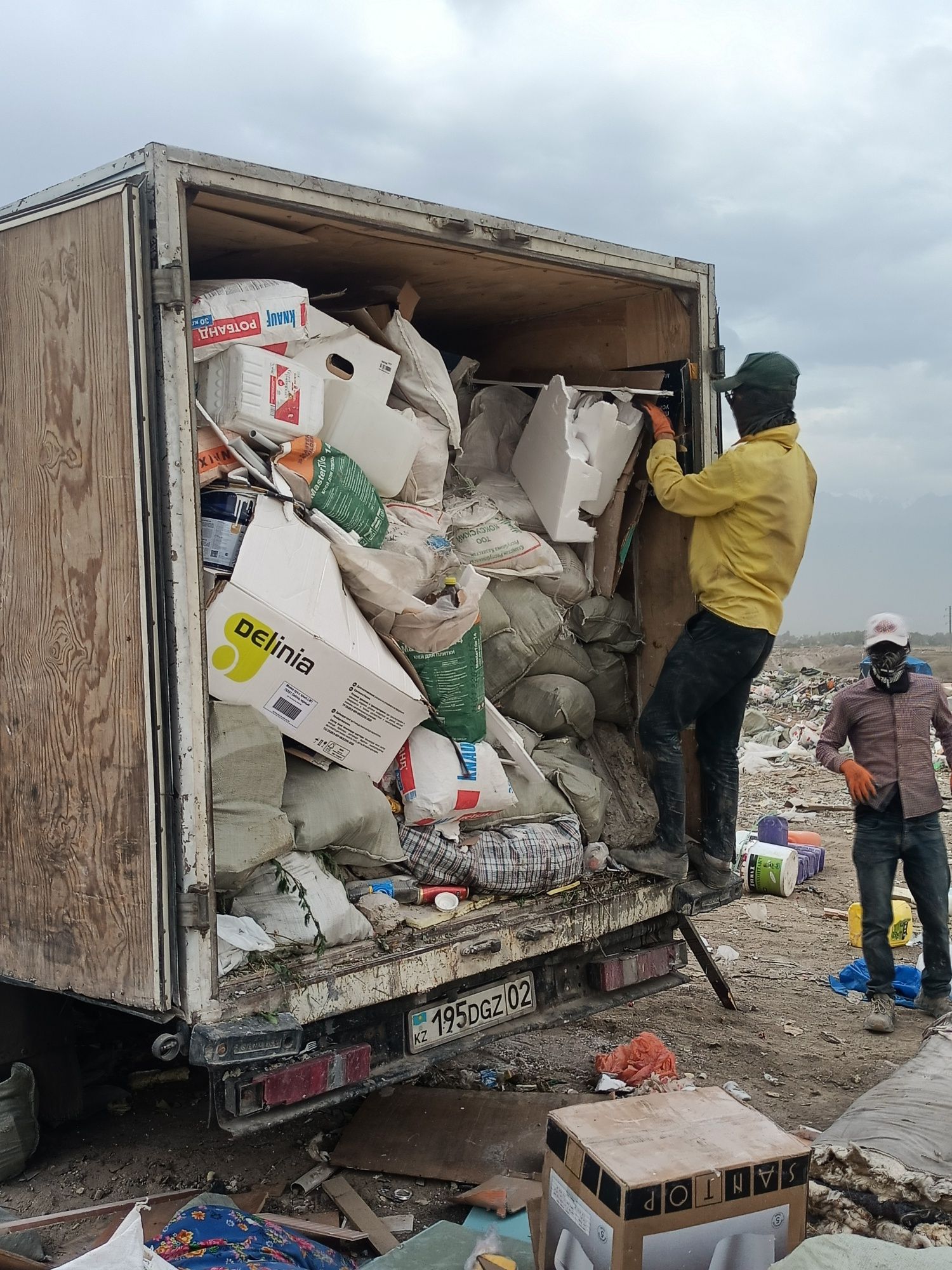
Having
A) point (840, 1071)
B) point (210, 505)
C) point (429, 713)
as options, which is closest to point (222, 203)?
point (210, 505)

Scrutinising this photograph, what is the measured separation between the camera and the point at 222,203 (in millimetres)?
2689

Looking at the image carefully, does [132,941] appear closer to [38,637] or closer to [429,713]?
[38,637]

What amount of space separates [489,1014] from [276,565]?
51.1 inches

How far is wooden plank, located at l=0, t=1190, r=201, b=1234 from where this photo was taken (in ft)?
8.56

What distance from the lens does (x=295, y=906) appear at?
2.73 meters

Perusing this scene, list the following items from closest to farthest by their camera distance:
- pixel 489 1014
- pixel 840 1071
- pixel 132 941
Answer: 1. pixel 132 941
2. pixel 489 1014
3. pixel 840 1071

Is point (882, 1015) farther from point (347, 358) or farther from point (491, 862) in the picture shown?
point (347, 358)

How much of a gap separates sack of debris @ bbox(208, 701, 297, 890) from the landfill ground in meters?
0.92

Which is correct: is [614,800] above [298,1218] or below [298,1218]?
above

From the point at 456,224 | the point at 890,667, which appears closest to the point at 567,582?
the point at 456,224

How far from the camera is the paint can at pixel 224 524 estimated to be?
2.77 metres

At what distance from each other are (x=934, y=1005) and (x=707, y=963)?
3.32ft

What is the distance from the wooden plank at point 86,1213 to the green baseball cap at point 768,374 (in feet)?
8.87

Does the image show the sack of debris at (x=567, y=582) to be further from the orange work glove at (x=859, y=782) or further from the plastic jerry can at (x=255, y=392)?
the orange work glove at (x=859, y=782)
